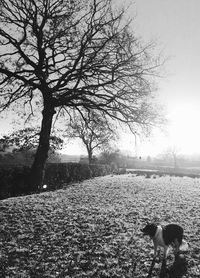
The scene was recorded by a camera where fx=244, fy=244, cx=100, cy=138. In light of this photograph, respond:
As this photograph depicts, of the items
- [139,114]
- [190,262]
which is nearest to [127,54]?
[139,114]

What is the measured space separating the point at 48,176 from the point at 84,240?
13844mm

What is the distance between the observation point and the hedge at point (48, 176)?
48.2 feet

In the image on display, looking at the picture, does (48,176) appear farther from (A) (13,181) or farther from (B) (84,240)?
(B) (84,240)

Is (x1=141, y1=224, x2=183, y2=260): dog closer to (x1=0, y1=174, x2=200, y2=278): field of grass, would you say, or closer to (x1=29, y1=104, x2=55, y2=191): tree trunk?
(x1=0, y1=174, x2=200, y2=278): field of grass

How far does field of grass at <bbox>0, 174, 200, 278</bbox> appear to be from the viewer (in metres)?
5.48

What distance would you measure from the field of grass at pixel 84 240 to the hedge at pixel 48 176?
3.41m

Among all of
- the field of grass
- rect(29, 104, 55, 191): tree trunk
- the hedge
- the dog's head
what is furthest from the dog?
rect(29, 104, 55, 191): tree trunk

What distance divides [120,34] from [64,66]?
15.0ft

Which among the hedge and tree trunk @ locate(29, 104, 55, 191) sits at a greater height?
tree trunk @ locate(29, 104, 55, 191)

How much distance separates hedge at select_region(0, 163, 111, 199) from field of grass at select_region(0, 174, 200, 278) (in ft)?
11.2

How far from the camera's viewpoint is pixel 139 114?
60.6 feet

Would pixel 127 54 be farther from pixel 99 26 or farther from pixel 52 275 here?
pixel 52 275

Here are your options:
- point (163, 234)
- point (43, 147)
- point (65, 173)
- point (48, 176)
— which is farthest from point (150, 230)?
point (65, 173)

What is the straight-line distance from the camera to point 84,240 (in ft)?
23.8
